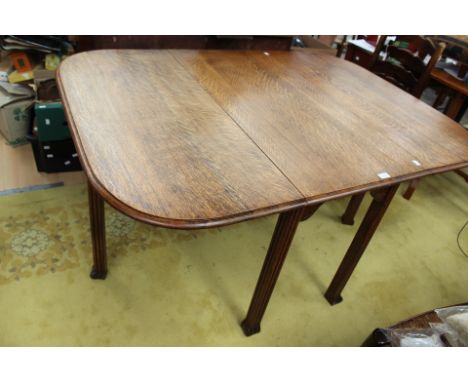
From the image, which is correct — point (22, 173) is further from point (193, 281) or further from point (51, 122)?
point (193, 281)

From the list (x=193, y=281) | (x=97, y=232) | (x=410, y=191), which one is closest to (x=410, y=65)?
(x=410, y=191)

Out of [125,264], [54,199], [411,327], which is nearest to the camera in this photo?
[411,327]

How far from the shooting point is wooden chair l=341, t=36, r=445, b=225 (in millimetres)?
1833

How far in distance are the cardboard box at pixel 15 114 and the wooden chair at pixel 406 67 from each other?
1906 millimetres

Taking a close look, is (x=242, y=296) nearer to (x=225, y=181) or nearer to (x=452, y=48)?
(x=225, y=181)

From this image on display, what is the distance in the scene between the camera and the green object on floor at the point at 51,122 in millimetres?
1796

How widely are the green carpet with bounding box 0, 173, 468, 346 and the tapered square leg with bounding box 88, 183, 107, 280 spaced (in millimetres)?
59

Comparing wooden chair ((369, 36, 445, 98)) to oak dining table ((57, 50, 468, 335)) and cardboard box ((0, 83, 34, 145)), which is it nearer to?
oak dining table ((57, 50, 468, 335))

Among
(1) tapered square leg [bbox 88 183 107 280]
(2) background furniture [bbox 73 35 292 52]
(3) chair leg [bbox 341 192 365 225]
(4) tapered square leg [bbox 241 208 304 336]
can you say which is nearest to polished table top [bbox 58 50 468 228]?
(4) tapered square leg [bbox 241 208 304 336]

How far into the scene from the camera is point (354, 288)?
5.60ft

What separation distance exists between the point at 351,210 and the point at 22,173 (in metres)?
1.84

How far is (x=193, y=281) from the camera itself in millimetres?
1609

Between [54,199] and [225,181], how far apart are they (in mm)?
1313

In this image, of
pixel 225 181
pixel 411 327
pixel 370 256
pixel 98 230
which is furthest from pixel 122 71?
pixel 370 256
